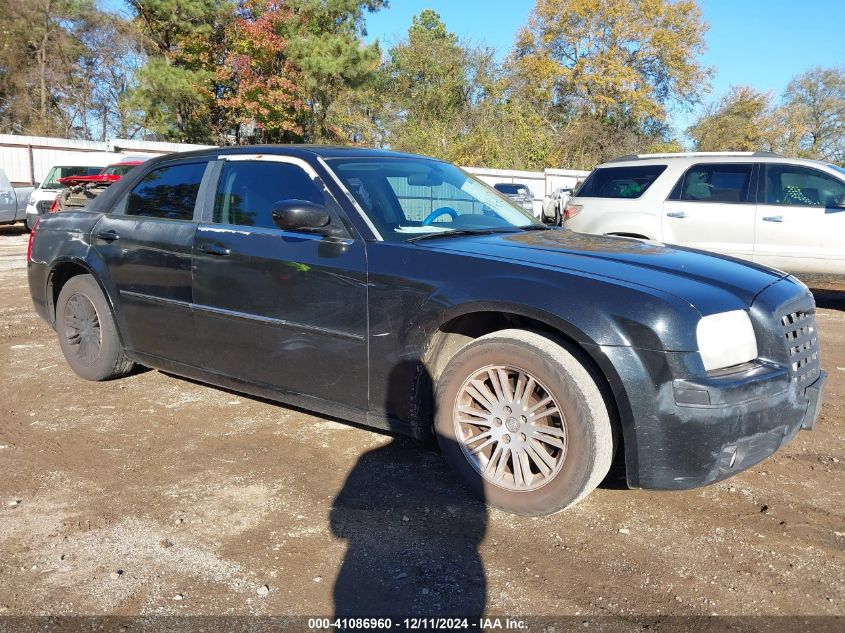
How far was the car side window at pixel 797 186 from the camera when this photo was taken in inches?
316

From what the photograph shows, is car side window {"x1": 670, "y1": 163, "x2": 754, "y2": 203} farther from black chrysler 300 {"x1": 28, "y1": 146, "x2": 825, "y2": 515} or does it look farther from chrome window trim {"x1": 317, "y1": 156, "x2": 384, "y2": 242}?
chrome window trim {"x1": 317, "y1": 156, "x2": 384, "y2": 242}

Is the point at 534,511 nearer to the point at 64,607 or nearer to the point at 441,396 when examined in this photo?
the point at 441,396

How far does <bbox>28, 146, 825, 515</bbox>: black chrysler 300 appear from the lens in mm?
2781

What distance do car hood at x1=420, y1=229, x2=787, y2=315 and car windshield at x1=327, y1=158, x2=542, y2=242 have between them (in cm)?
23

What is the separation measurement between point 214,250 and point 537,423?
6.94 feet

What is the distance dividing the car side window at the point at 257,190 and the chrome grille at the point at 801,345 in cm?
231

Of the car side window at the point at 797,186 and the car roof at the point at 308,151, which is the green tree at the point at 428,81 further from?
the car roof at the point at 308,151

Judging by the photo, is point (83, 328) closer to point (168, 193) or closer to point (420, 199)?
point (168, 193)

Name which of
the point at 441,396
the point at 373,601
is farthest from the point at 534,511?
the point at 373,601

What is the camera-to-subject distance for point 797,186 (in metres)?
8.12

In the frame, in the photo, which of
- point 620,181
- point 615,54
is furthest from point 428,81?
point 620,181

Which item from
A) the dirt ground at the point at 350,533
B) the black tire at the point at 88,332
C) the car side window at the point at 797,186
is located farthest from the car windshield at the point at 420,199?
the car side window at the point at 797,186

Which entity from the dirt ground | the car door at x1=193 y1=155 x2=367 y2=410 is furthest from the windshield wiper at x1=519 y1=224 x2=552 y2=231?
the dirt ground

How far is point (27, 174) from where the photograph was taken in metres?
22.5
